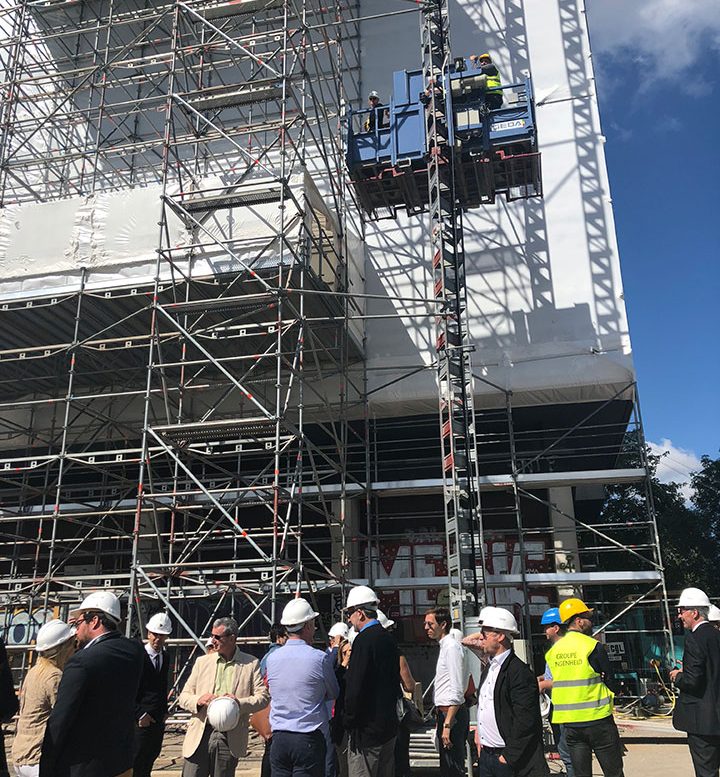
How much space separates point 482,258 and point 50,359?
8800 mm

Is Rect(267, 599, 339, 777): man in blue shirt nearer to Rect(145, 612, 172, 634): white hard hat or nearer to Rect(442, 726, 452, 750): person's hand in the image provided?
Rect(442, 726, 452, 750): person's hand

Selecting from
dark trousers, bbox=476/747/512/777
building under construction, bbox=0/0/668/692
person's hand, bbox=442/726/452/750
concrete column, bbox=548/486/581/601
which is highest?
building under construction, bbox=0/0/668/692

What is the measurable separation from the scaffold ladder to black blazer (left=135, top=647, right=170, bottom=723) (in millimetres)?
4478

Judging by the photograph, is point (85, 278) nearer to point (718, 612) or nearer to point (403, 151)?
point (403, 151)

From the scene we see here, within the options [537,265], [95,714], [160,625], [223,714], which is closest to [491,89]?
[537,265]

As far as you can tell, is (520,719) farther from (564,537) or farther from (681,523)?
(681,523)

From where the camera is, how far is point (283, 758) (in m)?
4.70

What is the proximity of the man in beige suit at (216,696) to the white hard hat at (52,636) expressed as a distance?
3.10ft

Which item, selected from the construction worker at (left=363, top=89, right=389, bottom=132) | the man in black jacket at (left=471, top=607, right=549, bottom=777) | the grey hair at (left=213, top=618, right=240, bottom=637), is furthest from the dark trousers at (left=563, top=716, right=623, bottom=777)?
the construction worker at (left=363, top=89, right=389, bottom=132)

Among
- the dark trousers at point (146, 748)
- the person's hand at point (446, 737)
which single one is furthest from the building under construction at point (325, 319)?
the dark trousers at point (146, 748)

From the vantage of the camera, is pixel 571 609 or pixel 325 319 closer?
pixel 571 609

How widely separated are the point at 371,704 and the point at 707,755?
8.18 ft

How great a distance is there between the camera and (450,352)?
11.1 meters

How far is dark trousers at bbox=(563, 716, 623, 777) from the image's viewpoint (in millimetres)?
5180
